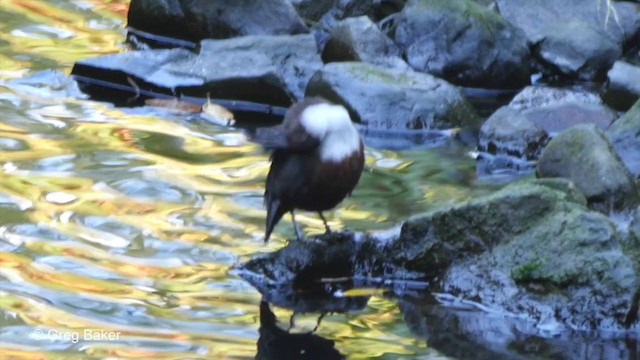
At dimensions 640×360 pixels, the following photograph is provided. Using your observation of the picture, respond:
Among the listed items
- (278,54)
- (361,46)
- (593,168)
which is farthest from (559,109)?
(278,54)

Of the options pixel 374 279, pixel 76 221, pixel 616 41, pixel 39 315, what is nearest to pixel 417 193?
pixel 374 279

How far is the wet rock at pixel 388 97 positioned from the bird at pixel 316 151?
2395 millimetres

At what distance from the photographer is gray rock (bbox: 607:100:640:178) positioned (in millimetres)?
7082

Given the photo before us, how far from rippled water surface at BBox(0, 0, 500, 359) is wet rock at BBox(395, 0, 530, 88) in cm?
133

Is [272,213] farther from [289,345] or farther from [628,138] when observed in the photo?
[628,138]

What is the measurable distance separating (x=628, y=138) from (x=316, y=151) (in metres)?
2.59

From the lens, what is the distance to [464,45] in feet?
28.4

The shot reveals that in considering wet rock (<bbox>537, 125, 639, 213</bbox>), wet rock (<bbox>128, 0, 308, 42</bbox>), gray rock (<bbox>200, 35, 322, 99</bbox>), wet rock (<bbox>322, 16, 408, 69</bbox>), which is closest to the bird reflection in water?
wet rock (<bbox>537, 125, 639, 213</bbox>)

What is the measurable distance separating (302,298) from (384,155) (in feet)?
7.30

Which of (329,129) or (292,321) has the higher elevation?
(329,129)

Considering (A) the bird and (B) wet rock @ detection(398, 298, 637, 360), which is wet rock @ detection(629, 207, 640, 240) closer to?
(B) wet rock @ detection(398, 298, 637, 360)

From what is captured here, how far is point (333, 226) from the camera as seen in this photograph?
20.0ft

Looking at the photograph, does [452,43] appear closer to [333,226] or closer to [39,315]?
[333,226]

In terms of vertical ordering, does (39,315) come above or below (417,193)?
above
